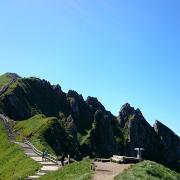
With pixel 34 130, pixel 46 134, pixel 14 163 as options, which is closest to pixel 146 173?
pixel 14 163

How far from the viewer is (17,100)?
646 feet

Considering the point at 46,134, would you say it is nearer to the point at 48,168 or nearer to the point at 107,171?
the point at 48,168

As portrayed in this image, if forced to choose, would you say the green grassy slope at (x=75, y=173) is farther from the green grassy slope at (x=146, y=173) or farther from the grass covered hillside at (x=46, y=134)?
the grass covered hillside at (x=46, y=134)

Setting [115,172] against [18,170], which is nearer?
[115,172]

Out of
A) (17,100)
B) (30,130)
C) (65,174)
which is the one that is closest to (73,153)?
(30,130)

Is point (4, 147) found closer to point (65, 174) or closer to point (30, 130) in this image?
point (30, 130)

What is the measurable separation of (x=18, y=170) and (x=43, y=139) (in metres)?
45.8

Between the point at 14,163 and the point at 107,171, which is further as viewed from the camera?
the point at 14,163

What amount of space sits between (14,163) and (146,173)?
43036mm

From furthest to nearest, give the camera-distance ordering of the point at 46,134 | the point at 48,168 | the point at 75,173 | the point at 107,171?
the point at 46,134 < the point at 48,168 < the point at 75,173 < the point at 107,171

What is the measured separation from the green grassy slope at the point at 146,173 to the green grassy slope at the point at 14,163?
21386mm

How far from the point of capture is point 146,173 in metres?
36.6

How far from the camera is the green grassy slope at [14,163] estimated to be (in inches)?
2414

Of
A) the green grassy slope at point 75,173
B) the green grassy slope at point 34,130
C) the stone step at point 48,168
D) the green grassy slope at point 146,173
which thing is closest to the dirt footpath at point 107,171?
the green grassy slope at point 75,173
